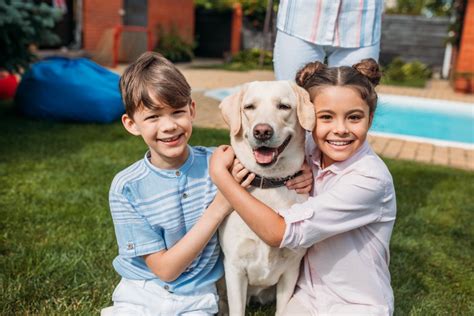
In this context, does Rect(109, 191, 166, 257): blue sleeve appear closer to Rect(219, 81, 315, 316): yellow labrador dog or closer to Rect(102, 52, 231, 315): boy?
Rect(102, 52, 231, 315): boy

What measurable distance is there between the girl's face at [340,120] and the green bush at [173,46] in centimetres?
1537

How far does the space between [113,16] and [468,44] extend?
32.2 feet

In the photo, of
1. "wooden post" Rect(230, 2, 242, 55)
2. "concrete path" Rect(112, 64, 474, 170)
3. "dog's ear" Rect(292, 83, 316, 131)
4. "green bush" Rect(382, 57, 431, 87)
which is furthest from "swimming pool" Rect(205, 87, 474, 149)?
"wooden post" Rect(230, 2, 242, 55)

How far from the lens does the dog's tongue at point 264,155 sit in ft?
6.26

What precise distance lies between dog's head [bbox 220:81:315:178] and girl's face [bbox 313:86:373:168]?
0.16 ft

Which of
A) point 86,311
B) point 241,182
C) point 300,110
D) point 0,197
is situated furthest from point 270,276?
point 0,197

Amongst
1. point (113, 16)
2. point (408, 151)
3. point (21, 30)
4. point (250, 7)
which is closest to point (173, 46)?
point (113, 16)

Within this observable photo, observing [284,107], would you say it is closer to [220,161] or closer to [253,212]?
[220,161]

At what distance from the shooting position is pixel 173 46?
56.8ft

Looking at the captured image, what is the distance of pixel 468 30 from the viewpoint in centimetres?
1209

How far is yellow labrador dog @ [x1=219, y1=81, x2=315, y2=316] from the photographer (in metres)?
1.92

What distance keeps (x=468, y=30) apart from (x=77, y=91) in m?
9.72

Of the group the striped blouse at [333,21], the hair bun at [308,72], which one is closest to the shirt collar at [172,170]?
the hair bun at [308,72]

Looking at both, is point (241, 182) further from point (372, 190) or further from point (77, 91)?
point (77, 91)
